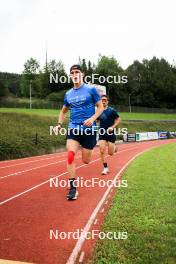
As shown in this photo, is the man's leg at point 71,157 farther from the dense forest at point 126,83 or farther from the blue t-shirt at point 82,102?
the dense forest at point 126,83

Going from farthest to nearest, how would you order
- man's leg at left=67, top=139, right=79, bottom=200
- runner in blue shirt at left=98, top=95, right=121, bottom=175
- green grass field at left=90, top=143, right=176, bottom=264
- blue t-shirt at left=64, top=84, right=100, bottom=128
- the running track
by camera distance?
runner in blue shirt at left=98, top=95, right=121, bottom=175 → man's leg at left=67, top=139, right=79, bottom=200 → blue t-shirt at left=64, top=84, right=100, bottom=128 → the running track → green grass field at left=90, top=143, right=176, bottom=264

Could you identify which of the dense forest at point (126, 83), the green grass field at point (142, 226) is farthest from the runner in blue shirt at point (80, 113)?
the dense forest at point (126, 83)

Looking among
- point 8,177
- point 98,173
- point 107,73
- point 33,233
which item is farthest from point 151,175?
point 107,73

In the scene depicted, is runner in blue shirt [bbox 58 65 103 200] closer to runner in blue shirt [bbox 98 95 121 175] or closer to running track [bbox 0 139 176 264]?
running track [bbox 0 139 176 264]

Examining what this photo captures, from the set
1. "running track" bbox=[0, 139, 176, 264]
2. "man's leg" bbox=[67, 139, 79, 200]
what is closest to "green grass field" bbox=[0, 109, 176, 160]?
"running track" bbox=[0, 139, 176, 264]

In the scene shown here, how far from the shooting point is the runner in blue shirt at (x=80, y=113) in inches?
324

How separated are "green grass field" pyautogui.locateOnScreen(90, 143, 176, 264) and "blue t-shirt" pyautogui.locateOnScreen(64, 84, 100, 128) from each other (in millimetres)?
1818

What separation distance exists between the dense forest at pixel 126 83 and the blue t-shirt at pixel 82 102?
8639 cm

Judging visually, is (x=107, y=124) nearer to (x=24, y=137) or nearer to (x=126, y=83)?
(x=24, y=137)

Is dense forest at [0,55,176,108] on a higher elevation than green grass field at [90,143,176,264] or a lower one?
higher

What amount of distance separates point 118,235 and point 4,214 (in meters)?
2.25

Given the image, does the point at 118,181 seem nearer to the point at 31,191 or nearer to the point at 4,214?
the point at 31,191

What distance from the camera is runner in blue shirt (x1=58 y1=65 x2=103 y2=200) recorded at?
A: 8227mm

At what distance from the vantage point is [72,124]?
28.0ft
